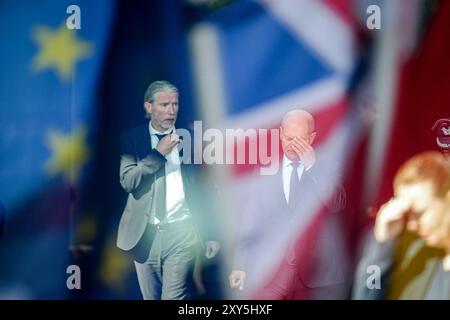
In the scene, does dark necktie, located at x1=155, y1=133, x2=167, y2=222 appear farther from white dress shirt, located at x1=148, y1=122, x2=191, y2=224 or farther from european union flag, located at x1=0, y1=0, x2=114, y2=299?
european union flag, located at x1=0, y1=0, x2=114, y2=299

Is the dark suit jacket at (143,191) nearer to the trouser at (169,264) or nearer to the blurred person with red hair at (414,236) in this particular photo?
the trouser at (169,264)

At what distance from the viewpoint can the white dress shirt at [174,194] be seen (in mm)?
4684

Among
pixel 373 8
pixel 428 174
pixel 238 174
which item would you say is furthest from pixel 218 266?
pixel 373 8

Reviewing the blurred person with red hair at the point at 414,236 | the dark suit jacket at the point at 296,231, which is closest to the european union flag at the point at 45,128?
the dark suit jacket at the point at 296,231

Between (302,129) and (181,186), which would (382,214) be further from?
(181,186)

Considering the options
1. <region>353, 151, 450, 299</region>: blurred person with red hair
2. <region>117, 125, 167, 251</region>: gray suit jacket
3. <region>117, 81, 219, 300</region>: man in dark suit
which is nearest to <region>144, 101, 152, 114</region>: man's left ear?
<region>117, 81, 219, 300</region>: man in dark suit

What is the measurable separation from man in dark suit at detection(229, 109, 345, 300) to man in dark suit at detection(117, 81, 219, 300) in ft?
0.70

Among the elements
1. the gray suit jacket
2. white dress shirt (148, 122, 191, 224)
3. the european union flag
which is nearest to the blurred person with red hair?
white dress shirt (148, 122, 191, 224)

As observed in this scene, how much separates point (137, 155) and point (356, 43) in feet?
3.95

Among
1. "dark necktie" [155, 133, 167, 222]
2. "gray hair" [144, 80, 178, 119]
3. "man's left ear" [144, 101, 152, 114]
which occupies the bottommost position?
"dark necktie" [155, 133, 167, 222]

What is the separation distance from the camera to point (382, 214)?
4.71 metres

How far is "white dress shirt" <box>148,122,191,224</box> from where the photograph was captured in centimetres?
468

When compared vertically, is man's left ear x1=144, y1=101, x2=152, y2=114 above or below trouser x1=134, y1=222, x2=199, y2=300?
above
